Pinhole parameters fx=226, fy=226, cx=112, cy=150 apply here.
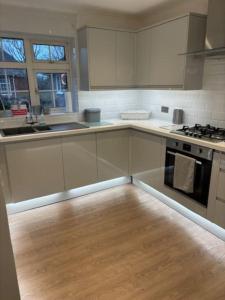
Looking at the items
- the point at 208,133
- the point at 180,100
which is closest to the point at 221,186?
the point at 208,133

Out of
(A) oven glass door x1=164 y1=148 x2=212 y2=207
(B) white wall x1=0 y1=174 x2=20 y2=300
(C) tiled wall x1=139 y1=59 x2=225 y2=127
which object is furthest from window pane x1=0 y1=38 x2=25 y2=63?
(B) white wall x1=0 y1=174 x2=20 y2=300

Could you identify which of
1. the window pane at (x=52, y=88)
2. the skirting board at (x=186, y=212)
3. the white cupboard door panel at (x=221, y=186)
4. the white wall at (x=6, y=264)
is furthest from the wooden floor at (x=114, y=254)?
the window pane at (x=52, y=88)

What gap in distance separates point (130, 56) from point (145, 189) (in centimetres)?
185

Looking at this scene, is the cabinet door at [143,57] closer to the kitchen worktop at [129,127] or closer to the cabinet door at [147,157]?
the kitchen worktop at [129,127]

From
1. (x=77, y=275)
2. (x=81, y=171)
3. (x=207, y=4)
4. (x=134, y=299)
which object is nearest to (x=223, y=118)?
(x=207, y=4)

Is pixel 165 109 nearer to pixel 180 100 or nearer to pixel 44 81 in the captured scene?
pixel 180 100

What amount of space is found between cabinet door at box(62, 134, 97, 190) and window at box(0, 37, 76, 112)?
0.74m

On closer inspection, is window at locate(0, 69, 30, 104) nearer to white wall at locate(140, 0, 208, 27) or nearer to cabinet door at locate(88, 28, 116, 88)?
cabinet door at locate(88, 28, 116, 88)

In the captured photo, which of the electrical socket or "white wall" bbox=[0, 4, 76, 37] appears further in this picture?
the electrical socket

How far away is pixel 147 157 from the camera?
2830mm

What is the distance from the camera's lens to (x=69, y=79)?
10.4 ft

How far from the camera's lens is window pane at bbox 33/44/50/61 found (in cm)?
288

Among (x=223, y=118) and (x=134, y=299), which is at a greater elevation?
(x=223, y=118)

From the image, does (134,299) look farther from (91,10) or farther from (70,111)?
(91,10)
